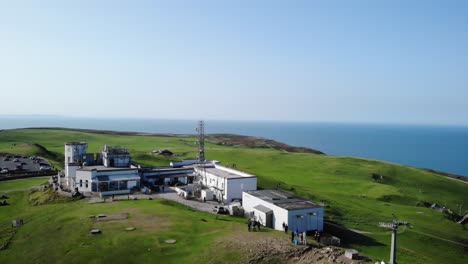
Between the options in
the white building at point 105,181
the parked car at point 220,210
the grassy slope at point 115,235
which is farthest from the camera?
the white building at point 105,181

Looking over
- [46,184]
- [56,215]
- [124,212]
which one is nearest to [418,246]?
[124,212]

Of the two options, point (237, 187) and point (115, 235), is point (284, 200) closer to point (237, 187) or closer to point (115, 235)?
point (237, 187)

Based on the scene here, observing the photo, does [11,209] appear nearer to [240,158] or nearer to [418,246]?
[418,246]

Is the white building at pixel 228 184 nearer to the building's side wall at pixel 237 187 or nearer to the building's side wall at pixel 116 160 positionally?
the building's side wall at pixel 237 187

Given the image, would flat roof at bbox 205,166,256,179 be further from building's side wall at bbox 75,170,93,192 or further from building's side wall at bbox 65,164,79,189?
building's side wall at bbox 65,164,79,189

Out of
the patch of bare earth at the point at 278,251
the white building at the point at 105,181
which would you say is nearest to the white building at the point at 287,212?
the patch of bare earth at the point at 278,251

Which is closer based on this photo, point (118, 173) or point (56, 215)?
point (56, 215)

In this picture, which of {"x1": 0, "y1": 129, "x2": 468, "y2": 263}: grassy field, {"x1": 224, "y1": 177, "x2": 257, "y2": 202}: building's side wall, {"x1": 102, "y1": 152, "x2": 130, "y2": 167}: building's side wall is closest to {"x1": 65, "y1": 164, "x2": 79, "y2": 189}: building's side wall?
{"x1": 102, "y1": 152, "x2": 130, "y2": 167}: building's side wall
